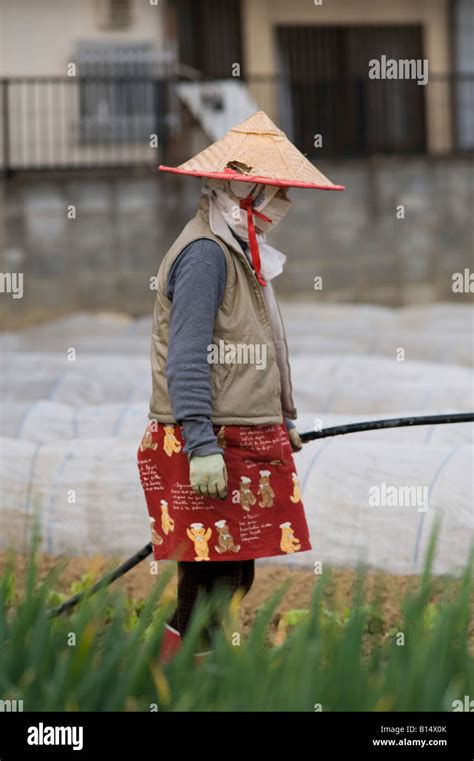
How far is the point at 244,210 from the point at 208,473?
2.15 feet

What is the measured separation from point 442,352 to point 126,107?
5764 millimetres

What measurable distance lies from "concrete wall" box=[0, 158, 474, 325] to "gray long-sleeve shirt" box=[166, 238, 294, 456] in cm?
888

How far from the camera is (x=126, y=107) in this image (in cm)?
1326

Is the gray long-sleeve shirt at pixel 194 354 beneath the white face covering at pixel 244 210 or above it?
beneath

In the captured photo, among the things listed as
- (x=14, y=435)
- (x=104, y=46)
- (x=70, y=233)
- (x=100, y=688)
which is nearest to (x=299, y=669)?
(x=100, y=688)

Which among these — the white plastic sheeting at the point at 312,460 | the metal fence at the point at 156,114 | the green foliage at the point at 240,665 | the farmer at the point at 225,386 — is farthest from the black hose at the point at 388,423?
the metal fence at the point at 156,114

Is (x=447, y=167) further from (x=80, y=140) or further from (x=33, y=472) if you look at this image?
(x=33, y=472)

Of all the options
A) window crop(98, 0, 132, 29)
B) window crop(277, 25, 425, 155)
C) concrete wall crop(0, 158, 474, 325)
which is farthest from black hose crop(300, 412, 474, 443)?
window crop(98, 0, 132, 29)

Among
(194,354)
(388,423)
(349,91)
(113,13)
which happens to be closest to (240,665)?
(194,354)

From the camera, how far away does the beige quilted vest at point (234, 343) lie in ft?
10.2

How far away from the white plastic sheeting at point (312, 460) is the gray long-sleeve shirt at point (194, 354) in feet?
2.16

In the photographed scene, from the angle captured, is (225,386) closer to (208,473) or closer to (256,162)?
(208,473)

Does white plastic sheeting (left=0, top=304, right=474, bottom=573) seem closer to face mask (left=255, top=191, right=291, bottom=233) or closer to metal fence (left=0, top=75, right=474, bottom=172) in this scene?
face mask (left=255, top=191, right=291, bottom=233)

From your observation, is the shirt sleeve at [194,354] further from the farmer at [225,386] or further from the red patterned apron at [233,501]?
the red patterned apron at [233,501]
